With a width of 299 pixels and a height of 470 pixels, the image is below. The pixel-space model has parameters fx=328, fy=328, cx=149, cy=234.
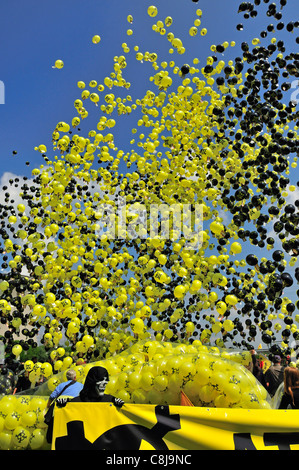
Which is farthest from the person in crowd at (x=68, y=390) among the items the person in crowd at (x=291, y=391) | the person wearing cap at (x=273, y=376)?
the person wearing cap at (x=273, y=376)

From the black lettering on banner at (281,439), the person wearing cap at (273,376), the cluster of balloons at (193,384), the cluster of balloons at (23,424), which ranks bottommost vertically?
the person wearing cap at (273,376)

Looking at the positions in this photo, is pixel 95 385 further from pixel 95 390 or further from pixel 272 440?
pixel 272 440

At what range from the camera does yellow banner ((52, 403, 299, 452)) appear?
240 centimetres

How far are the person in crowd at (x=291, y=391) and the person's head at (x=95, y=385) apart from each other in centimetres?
189

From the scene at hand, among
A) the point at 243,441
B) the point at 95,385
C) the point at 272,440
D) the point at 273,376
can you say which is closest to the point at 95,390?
the point at 95,385

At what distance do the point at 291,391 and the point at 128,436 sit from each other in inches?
73.3

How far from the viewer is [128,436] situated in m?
2.44

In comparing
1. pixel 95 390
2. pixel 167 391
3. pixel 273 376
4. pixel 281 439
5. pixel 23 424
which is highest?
pixel 95 390

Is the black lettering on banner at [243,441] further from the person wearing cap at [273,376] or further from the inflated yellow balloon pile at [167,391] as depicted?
the person wearing cap at [273,376]

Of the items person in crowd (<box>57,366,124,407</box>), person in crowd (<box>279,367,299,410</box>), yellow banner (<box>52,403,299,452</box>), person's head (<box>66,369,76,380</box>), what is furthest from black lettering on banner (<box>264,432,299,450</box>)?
person's head (<box>66,369,76,380</box>)

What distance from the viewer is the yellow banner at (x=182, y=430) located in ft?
7.88

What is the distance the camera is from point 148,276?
330 inches

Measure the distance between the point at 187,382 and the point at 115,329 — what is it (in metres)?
5.22

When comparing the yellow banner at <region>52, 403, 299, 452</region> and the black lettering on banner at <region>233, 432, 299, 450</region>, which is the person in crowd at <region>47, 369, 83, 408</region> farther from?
the black lettering on banner at <region>233, 432, 299, 450</region>
